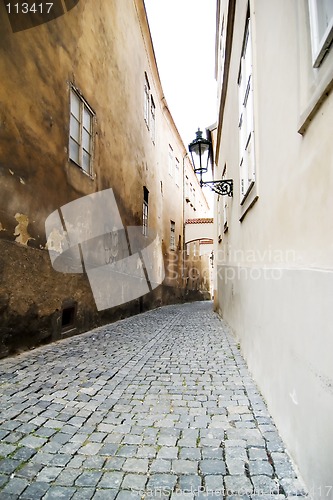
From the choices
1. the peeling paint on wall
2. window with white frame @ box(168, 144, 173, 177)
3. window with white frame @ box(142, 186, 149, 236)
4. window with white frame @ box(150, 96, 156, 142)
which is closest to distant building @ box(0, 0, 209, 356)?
the peeling paint on wall

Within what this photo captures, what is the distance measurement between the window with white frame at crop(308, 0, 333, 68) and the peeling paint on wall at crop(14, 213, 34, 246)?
3.85 m

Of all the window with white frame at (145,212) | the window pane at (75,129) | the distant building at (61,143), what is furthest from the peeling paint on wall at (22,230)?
the window with white frame at (145,212)

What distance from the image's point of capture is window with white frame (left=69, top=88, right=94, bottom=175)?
616cm

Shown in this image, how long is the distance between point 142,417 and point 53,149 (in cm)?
433

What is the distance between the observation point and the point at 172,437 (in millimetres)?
2229

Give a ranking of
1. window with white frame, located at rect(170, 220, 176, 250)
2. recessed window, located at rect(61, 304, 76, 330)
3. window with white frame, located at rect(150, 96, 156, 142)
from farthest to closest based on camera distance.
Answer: window with white frame, located at rect(170, 220, 176, 250), window with white frame, located at rect(150, 96, 156, 142), recessed window, located at rect(61, 304, 76, 330)

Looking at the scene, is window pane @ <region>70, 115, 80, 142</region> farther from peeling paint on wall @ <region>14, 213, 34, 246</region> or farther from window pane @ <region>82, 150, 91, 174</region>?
peeling paint on wall @ <region>14, 213, 34, 246</region>

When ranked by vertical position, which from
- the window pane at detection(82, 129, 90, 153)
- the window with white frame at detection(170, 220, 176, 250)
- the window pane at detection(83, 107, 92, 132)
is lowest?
the window with white frame at detection(170, 220, 176, 250)

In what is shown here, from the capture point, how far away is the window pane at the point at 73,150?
603 cm

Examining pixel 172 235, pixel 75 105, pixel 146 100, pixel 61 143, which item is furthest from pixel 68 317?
pixel 172 235

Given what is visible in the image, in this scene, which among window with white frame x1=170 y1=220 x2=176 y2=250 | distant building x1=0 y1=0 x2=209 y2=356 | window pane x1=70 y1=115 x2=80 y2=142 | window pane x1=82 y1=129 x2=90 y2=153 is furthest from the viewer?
window with white frame x1=170 y1=220 x2=176 y2=250

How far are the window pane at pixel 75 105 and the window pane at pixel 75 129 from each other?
0.12 m

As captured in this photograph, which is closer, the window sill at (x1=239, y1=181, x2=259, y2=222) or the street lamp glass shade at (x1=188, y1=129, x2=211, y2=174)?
the window sill at (x1=239, y1=181, x2=259, y2=222)

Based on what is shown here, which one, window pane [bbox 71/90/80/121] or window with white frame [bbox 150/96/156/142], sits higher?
window with white frame [bbox 150/96/156/142]
